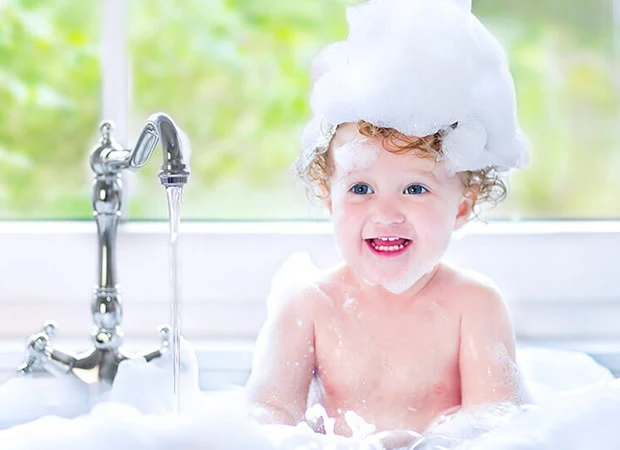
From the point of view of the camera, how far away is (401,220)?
1.28m

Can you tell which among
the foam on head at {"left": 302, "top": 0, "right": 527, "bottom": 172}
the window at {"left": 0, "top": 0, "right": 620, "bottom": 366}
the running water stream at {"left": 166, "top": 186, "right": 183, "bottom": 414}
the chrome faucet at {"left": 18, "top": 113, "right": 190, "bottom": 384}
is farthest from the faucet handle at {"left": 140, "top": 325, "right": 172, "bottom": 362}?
the foam on head at {"left": 302, "top": 0, "right": 527, "bottom": 172}

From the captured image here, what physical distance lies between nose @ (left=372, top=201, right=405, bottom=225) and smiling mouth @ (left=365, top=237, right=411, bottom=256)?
28mm

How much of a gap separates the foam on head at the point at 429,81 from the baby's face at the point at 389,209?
0.03m

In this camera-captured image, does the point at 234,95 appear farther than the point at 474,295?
Yes

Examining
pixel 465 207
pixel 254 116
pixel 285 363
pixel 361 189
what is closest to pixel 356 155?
pixel 361 189

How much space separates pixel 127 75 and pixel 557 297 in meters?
0.77

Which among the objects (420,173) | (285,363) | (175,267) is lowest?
(285,363)

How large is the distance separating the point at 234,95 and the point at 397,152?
0.53m

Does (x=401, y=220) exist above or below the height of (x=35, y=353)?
above

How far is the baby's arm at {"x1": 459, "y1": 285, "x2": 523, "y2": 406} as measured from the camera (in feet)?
4.21

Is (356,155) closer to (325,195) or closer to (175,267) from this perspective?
(325,195)

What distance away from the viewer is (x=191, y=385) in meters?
1.40

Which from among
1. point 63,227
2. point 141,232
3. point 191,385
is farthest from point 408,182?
point 63,227

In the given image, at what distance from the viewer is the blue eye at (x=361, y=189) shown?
130cm
